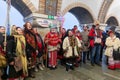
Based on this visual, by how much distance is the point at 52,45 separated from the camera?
652 cm

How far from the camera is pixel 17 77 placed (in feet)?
16.0

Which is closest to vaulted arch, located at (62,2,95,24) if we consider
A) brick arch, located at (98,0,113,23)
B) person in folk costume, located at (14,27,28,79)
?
→ brick arch, located at (98,0,113,23)

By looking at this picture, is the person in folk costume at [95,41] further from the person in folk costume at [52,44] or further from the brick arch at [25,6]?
the brick arch at [25,6]

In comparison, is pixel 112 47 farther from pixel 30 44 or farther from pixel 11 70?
pixel 11 70

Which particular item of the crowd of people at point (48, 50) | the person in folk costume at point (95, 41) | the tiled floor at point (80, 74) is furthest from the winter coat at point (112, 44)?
the tiled floor at point (80, 74)

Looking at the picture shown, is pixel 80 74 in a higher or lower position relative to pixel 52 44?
lower

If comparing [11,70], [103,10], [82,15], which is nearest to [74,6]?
[82,15]

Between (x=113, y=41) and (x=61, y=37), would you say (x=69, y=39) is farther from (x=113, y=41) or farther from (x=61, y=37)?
(x=113, y=41)

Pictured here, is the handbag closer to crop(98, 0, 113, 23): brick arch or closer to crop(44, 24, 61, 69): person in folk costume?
crop(44, 24, 61, 69): person in folk costume

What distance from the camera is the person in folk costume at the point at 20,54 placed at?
16.0 ft

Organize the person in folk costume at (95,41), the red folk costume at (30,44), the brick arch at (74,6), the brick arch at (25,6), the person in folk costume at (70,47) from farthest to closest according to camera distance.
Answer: the brick arch at (74,6) < the brick arch at (25,6) < the person in folk costume at (95,41) < the person in folk costume at (70,47) < the red folk costume at (30,44)

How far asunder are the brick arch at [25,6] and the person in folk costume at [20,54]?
4.22 m

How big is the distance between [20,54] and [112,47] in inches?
134

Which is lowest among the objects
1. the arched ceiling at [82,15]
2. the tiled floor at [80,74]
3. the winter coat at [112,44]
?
the tiled floor at [80,74]
